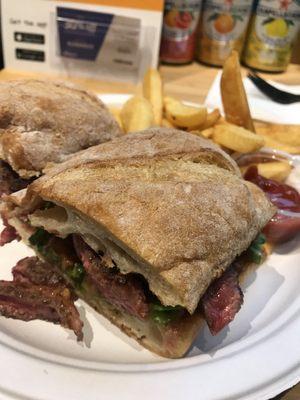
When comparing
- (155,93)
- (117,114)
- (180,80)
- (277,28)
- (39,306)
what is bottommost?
(180,80)

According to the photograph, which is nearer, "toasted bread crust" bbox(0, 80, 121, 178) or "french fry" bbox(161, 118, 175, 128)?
"toasted bread crust" bbox(0, 80, 121, 178)

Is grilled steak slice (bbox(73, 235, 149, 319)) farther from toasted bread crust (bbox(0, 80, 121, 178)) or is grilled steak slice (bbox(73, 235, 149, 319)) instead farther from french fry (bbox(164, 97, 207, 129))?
french fry (bbox(164, 97, 207, 129))

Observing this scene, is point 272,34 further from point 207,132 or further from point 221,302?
point 221,302

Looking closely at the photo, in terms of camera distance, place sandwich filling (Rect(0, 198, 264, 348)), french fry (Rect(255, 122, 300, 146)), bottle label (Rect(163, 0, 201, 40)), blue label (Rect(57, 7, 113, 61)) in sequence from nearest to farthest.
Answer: sandwich filling (Rect(0, 198, 264, 348)), french fry (Rect(255, 122, 300, 146)), blue label (Rect(57, 7, 113, 61)), bottle label (Rect(163, 0, 201, 40))

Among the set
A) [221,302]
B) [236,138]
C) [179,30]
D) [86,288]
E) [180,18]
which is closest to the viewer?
[221,302]

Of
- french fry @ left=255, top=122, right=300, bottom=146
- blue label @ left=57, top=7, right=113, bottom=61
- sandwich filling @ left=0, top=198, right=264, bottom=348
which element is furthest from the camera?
blue label @ left=57, top=7, right=113, bottom=61

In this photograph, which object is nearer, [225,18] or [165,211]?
[165,211]

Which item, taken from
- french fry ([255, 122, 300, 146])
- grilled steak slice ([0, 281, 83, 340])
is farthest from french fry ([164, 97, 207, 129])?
grilled steak slice ([0, 281, 83, 340])

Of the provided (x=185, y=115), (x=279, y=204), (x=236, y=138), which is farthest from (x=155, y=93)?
(x=279, y=204)
